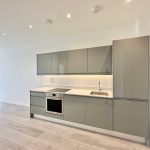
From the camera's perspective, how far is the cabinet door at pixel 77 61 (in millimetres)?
3221

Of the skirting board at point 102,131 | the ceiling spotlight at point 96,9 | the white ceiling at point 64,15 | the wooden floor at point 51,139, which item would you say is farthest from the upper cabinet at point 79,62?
the wooden floor at point 51,139

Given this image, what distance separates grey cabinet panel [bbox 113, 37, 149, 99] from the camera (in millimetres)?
2305

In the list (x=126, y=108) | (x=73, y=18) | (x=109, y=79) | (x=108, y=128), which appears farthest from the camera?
(x=109, y=79)

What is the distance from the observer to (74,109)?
9.98 feet

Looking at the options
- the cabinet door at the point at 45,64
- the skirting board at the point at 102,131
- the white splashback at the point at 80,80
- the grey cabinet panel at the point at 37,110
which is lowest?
the skirting board at the point at 102,131

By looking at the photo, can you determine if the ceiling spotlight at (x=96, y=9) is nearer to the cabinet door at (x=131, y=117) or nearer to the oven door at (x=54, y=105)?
the cabinet door at (x=131, y=117)

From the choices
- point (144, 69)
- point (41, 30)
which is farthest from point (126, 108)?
point (41, 30)

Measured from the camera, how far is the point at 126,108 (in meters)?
2.46

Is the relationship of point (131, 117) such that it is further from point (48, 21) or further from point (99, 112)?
point (48, 21)

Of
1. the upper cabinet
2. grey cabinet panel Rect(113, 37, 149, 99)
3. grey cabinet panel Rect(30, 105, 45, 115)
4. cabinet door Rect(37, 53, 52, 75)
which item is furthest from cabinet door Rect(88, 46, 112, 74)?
grey cabinet panel Rect(30, 105, 45, 115)

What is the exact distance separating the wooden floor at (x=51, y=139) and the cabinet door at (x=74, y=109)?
265 mm

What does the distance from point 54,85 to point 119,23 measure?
8.88 ft

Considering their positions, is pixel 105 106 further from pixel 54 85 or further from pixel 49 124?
pixel 54 85

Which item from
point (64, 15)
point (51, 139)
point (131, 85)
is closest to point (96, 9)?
point (64, 15)
